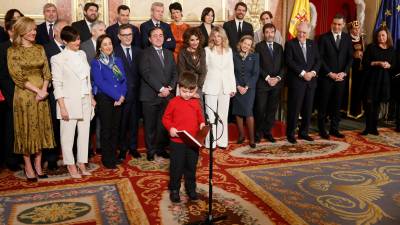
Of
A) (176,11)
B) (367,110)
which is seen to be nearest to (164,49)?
(176,11)

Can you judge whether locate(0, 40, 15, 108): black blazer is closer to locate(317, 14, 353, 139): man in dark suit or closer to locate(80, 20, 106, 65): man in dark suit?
locate(80, 20, 106, 65): man in dark suit

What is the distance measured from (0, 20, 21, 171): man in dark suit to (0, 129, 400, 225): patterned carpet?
0.17 m

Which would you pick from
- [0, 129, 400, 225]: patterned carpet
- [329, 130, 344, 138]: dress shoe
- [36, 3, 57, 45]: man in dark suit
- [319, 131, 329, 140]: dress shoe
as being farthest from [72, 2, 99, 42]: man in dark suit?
[329, 130, 344, 138]: dress shoe

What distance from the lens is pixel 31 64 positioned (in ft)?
14.9

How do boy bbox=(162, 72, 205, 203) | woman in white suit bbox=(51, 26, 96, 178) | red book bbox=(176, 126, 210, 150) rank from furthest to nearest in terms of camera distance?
woman in white suit bbox=(51, 26, 96, 178) < boy bbox=(162, 72, 205, 203) < red book bbox=(176, 126, 210, 150)

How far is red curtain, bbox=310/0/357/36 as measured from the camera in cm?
902

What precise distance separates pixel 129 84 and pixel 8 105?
4.63 feet

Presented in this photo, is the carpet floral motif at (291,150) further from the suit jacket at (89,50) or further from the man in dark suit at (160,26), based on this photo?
the suit jacket at (89,50)

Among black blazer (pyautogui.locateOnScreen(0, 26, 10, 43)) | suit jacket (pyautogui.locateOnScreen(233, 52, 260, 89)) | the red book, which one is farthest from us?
suit jacket (pyautogui.locateOnScreen(233, 52, 260, 89))

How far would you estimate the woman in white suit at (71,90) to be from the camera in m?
4.61

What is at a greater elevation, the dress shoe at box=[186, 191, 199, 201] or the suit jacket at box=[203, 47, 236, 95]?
the suit jacket at box=[203, 47, 236, 95]

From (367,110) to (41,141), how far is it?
5014 millimetres

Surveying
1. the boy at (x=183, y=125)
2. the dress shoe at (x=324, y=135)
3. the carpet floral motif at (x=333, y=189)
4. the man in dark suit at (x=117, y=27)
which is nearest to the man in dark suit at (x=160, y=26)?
the man in dark suit at (x=117, y=27)

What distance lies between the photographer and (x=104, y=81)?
195 inches
